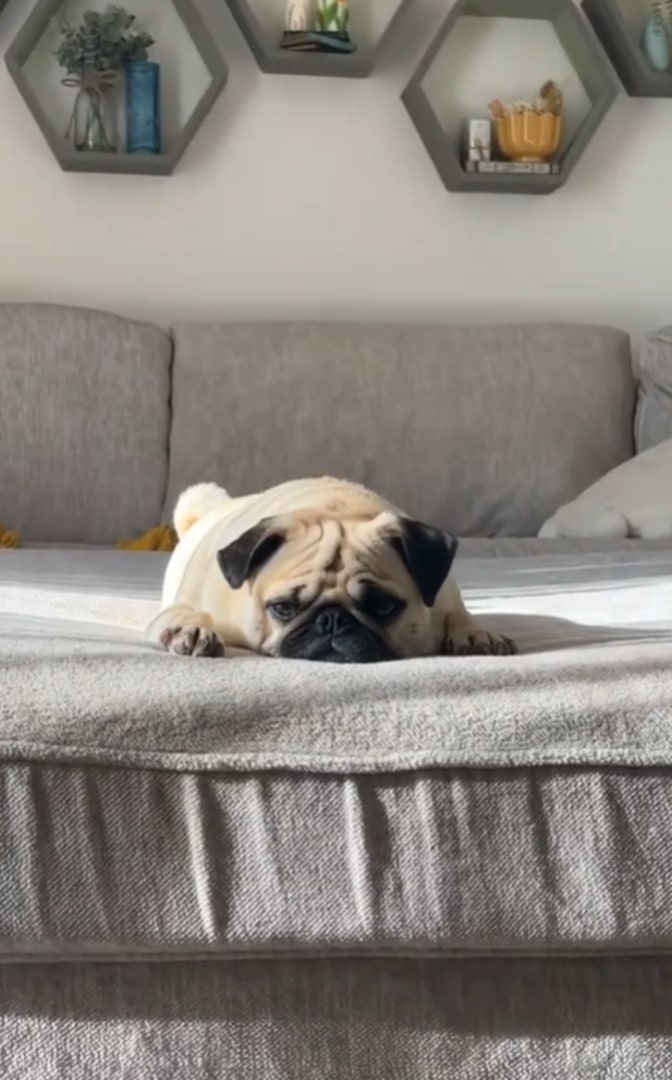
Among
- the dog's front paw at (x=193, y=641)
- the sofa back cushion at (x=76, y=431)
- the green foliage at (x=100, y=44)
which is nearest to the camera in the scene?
the dog's front paw at (x=193, y=641)

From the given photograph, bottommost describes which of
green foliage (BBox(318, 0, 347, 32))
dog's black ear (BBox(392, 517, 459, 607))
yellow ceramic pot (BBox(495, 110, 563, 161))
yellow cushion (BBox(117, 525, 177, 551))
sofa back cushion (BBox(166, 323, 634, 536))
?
yellow cushion (BBox(117, 525, 177, 551))

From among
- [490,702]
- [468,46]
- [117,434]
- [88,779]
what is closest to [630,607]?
[490,702]

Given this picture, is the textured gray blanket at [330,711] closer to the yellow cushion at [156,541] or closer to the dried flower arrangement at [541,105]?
the yellow cushion at [156,541]

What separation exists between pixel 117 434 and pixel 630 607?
3.94ft

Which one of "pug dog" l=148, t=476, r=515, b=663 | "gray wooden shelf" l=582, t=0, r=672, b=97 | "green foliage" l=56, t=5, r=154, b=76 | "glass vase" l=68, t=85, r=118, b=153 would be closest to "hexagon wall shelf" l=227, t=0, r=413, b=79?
"green foliage" l=56, t=5, r=154, b=76

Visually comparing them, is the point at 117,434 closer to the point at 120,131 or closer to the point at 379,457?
the point at 379,457

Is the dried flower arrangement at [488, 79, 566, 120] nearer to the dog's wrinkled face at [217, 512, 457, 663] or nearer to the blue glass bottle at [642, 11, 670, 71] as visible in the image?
the blue glass bottle at [642, 11, 670, 71]

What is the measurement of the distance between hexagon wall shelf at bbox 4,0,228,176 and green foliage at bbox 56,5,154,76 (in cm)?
6

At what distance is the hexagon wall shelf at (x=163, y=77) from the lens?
2625 millimetres

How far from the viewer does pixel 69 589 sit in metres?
1.70

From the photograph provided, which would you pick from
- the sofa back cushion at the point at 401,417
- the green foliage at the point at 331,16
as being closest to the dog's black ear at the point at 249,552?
the sofa back cushion at the point at 401,417

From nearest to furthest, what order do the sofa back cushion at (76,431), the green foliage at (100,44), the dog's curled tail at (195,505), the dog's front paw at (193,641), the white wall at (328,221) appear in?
the dog's front paw at (193,641) → the dog's curled tail at (195,505) → the sofa back cushion at (76,431) → the green foliage at (100,44) → the white wall at (328,221)

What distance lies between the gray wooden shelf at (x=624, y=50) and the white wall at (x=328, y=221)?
0.08 metres

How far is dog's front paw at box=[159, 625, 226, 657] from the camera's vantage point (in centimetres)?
119
